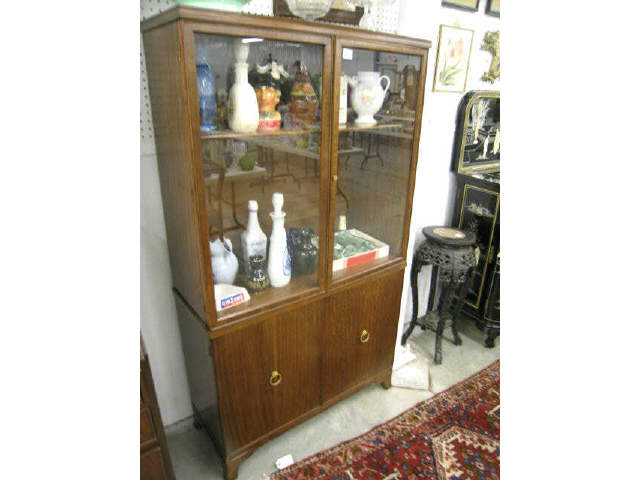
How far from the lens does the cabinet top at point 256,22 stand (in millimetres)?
915

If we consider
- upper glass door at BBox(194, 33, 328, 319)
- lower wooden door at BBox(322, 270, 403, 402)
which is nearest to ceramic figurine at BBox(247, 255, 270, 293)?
upper glass door at BBox(194, 33, 328, 319)

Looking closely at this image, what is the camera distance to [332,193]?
1.37 meters

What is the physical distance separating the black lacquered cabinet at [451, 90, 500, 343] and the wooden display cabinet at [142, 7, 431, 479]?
28.3 inches

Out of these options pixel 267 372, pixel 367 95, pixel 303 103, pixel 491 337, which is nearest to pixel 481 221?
pixel 491 337

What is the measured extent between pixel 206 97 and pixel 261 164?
0.31 meters

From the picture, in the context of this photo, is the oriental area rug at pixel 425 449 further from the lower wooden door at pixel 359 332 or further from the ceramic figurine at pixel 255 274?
the ceramic figurine at pixel 255 274

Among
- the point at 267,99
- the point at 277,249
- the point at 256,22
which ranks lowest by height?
the point at 277,249

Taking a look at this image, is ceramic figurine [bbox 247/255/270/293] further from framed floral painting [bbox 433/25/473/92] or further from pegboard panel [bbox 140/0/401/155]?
framed floral painting [bbox 433/25/473/92]

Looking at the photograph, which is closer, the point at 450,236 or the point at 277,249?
the point at 277,249

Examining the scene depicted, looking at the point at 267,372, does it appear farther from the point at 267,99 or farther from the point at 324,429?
the point at 267,99

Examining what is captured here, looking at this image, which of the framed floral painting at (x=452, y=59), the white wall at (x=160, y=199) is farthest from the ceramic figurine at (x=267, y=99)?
the framed floral painting at (x=452, y=59)

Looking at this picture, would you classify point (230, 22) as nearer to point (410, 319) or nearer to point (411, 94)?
point (411, 94)

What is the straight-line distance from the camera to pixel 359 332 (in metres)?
1.70
